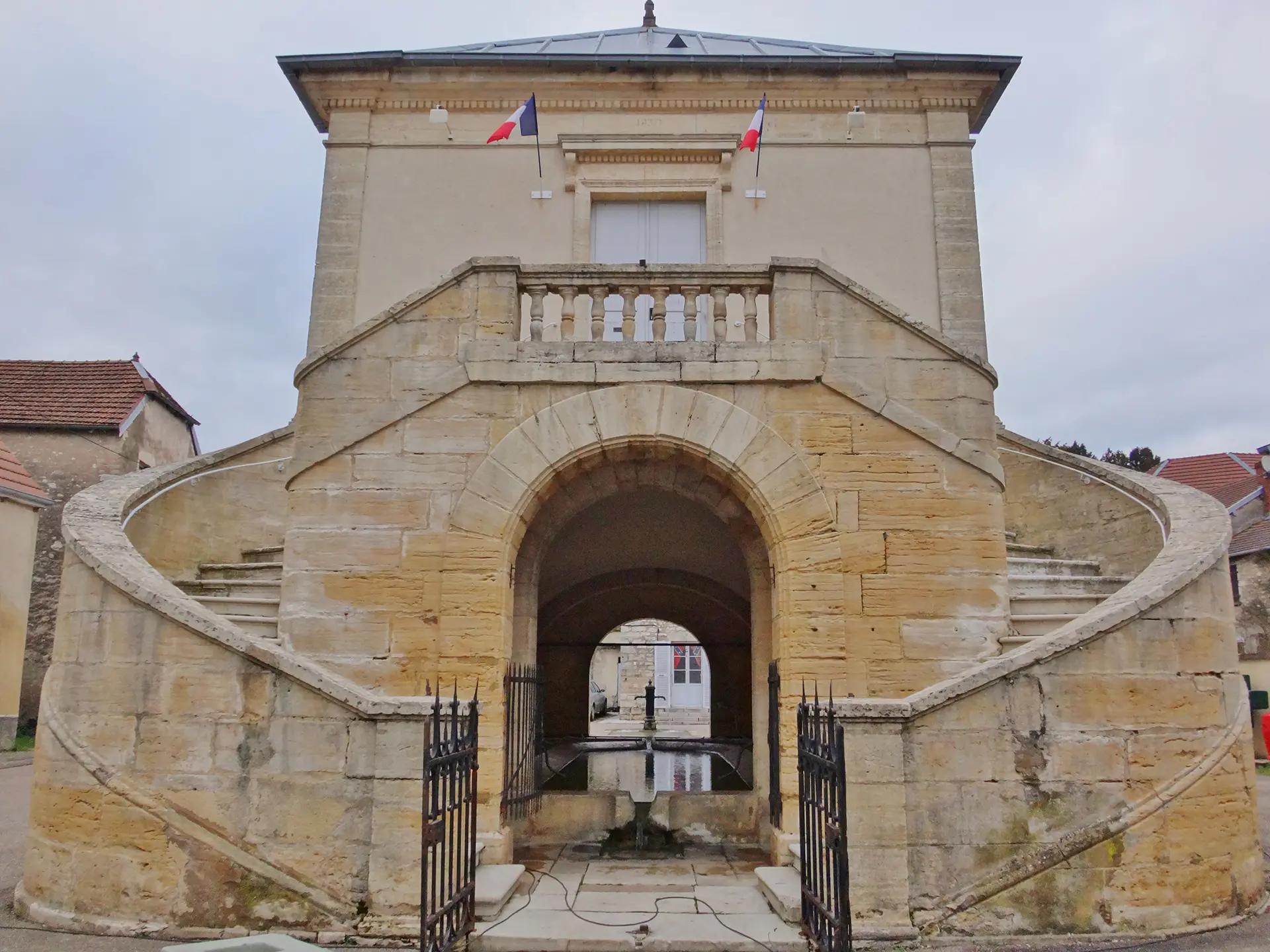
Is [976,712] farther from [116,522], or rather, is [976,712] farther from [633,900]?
[116,522]

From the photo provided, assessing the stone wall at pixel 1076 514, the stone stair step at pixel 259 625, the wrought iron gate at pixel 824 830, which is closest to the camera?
the wrought iron gate at pixel 824 830

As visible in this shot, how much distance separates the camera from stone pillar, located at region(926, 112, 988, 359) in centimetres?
1128

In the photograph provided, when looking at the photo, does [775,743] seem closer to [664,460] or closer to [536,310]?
[664,460]

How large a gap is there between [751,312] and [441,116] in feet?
21.2

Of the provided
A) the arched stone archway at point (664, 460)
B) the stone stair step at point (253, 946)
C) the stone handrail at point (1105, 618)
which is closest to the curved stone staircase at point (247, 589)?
the arched stone archway at point (664, 460)

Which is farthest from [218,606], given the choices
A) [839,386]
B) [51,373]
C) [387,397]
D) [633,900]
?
[51,373]

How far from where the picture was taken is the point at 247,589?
8.40 meters

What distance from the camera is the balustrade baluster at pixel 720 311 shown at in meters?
7.27

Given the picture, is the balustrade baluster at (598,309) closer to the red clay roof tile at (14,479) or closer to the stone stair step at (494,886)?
the stone stair step at (494,886)

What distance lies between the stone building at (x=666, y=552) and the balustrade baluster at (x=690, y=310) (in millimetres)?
47

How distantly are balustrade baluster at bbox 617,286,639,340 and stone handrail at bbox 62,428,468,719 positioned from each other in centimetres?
292

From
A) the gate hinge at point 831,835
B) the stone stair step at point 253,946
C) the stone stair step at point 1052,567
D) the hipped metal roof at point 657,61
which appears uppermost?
the hipped metal roof at point 657,61

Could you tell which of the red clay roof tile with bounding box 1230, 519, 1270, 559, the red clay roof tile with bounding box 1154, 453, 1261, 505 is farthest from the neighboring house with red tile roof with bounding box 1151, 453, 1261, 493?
the red clay roof tile with bounding box 1230, 519, 1270, 559

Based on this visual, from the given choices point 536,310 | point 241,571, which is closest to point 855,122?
point 536,310
